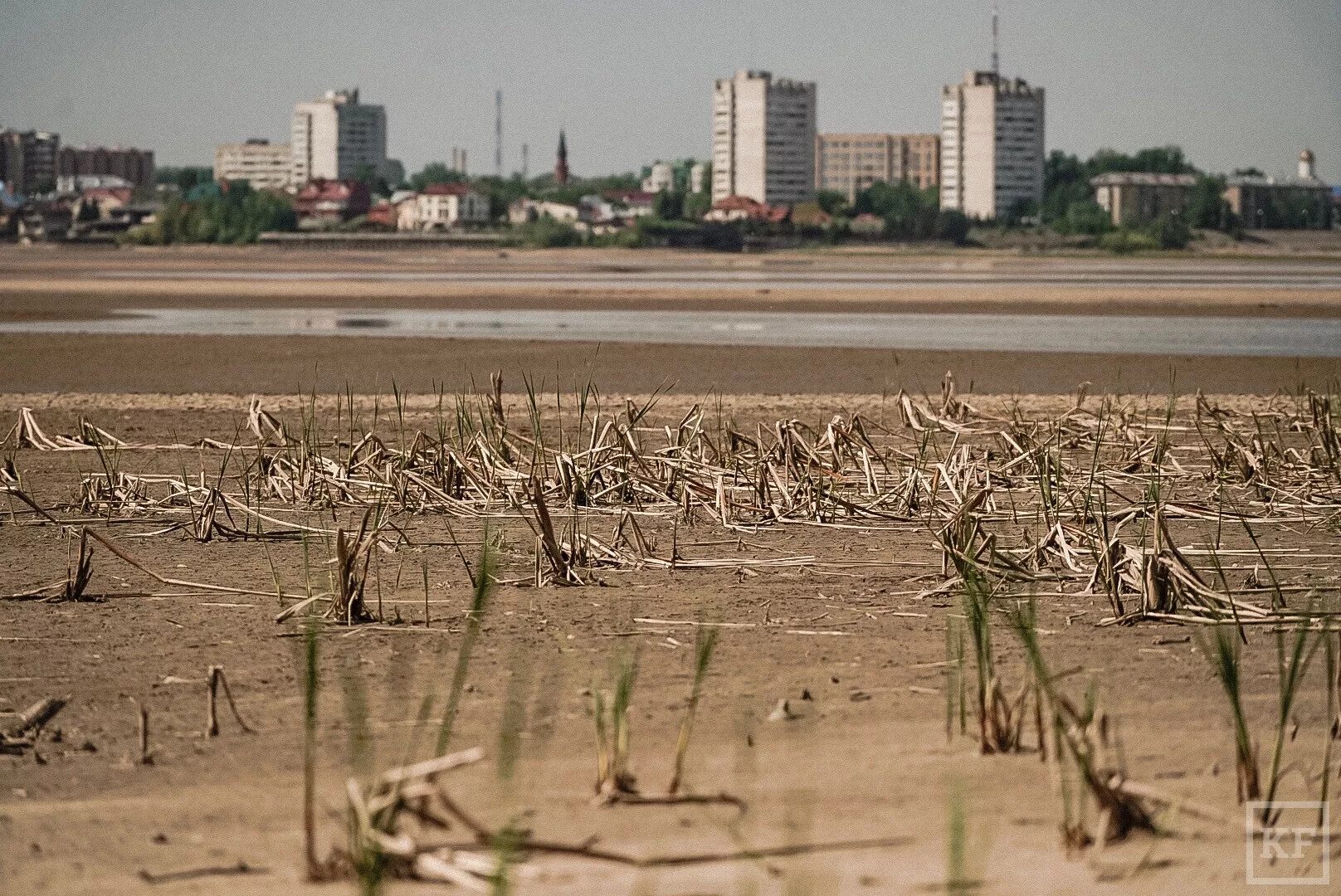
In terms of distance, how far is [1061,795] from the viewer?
460 cm

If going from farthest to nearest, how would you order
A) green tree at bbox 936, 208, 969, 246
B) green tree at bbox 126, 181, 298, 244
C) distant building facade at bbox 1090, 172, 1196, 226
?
1. distant building facade at bbox 1090, 172, 1196, 226
2. green tree at bbox 936, 208, 969, 246
3. green tree at bbox 126, 181, 298, 244

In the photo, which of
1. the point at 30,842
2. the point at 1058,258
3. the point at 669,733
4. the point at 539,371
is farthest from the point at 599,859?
the point at 1058,258

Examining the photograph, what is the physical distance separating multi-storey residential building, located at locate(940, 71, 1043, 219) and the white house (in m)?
53.5

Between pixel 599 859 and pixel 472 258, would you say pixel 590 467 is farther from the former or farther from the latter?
pixel 472 258

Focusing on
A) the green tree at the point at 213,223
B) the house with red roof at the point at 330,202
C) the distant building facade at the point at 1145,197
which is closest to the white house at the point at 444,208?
the house with red roof at the point at 330,202

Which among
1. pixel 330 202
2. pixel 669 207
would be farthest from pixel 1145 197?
pixel 330 202

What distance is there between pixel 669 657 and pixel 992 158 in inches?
7569

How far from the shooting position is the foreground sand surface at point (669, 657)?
4.34m

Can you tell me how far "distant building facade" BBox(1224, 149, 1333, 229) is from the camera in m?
155

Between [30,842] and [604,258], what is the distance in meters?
88.4

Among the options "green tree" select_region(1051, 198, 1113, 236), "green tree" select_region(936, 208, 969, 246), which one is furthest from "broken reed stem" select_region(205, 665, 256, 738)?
"green tree" select_region(936, 208, 969, 246)
